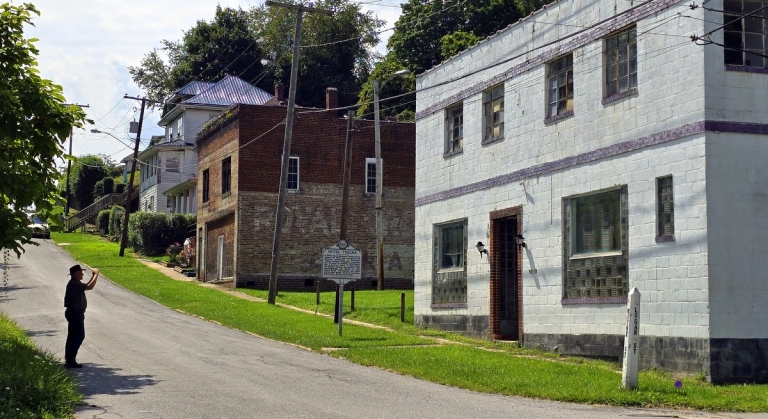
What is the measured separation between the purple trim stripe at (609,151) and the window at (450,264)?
0.89 m

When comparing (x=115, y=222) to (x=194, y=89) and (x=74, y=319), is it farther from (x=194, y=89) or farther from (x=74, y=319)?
(x=74, y=319)

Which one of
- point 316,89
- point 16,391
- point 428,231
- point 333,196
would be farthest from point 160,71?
point 16,391

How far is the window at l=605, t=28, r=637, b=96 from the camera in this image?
18781mm

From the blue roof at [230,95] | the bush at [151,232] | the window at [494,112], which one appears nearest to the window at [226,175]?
the bush at [151,232]

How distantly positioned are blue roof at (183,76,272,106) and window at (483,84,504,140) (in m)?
40.5

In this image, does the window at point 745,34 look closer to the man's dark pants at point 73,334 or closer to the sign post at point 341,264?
the sign post at point 341,264

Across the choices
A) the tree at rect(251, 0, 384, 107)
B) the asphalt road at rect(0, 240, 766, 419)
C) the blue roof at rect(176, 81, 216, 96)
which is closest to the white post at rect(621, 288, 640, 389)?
the asphalt road at rect(0, 240, 766, 419)

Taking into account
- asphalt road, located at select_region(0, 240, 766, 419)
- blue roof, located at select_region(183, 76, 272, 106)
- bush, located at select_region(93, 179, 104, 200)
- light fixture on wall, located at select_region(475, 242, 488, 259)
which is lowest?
asphalt road, located at select_region(0, 240, 766, 419)

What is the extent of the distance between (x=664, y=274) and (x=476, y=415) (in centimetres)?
653

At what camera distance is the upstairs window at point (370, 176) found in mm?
42656

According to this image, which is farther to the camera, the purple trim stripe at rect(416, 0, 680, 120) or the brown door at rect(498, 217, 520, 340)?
the brown door at rect(498, 217, 520, 340)

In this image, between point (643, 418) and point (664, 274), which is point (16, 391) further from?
point (664, 274)

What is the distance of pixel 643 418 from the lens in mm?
12594

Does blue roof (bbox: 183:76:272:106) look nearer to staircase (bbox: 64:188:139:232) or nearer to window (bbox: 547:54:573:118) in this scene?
staircase (bbox: 64:188:139:232)
